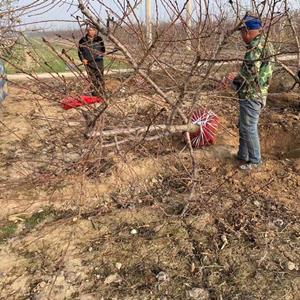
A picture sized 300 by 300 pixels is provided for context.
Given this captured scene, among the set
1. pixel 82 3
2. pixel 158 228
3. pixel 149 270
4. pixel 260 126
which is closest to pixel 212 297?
pixel 149 270

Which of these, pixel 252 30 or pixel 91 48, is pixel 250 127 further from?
pixel 91 48

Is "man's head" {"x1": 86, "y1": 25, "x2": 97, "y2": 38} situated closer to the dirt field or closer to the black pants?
the black pants

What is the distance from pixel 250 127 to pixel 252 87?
404 mm

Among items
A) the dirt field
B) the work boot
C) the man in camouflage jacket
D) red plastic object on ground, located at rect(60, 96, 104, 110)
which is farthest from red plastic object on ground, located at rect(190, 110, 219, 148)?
red plastic object on ground, located at rect(60, 96, 104, 110)

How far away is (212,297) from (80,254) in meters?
1.01

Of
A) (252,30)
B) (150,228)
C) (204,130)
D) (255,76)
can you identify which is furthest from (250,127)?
(150,228)

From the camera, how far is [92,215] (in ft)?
11.6

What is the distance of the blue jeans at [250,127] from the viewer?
3932mm

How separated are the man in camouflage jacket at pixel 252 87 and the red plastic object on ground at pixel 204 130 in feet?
1.53

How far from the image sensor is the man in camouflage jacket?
360 centimetres

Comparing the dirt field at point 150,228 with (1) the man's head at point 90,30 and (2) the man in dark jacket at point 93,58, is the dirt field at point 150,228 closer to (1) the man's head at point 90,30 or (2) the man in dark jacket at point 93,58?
(2) the man in dark jacket at point 93,58

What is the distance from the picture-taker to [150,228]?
10.8 feet

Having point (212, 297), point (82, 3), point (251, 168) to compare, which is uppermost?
point (82, 3)

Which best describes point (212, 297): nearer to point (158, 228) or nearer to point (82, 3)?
point (158, 228)
